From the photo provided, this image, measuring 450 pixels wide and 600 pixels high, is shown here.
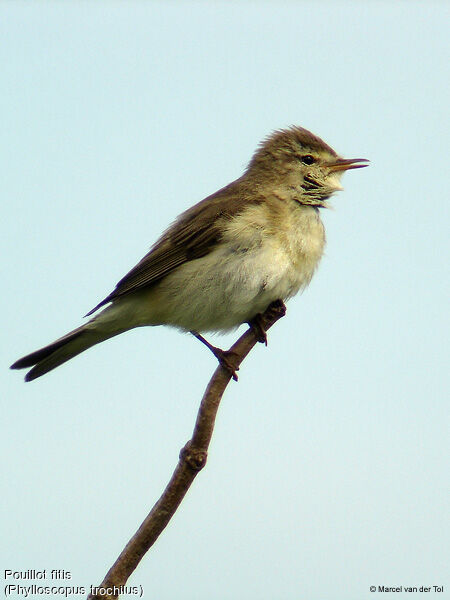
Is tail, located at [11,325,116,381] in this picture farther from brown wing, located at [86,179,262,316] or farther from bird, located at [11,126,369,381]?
brown wing, located at [86,179,262,316]

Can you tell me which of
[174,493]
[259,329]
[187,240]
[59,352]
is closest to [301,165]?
[187,240]

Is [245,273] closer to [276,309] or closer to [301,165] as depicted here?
[276,309]

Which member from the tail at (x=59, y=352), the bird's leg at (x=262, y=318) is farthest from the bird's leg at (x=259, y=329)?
the tail at (x=59, y=352)

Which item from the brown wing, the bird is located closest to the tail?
the bird

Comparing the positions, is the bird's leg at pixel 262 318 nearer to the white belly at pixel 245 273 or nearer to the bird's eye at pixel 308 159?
the white belly at pixel 245 273

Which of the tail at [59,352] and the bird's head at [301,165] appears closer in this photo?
the tail at [59,352]
